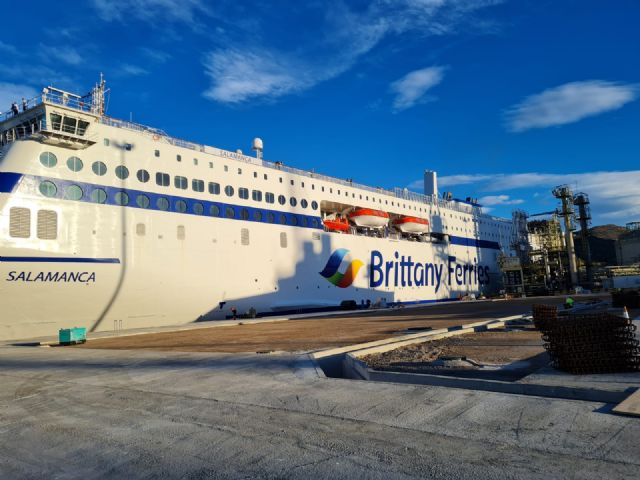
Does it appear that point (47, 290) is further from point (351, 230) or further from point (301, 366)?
point (351, 230)

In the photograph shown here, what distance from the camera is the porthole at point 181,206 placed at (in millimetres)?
22469

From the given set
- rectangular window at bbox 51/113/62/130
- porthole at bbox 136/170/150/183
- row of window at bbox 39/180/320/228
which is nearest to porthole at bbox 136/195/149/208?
row of window at bbox 39/180/320/228

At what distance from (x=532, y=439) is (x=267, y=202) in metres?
24.0

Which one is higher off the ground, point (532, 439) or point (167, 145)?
point (167, 145)

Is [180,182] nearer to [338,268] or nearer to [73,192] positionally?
[73,192]

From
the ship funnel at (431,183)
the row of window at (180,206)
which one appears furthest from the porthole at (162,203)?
the ship funnel at (431,183)

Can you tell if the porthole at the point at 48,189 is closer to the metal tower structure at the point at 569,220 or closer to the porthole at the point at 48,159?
the porthole at the point at 48,159

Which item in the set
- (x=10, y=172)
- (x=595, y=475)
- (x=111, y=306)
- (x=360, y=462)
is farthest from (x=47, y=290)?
(x=595, y=475)

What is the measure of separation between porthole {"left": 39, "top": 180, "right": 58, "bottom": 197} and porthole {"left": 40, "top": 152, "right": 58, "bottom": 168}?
30.0 inches

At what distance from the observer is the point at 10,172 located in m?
17.4

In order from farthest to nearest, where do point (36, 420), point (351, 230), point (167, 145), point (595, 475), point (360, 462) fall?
1. point (351, 230)
2. point (167, 145)
3. point (36, 420)
4. point (360, 462)
5. point (595, 475)

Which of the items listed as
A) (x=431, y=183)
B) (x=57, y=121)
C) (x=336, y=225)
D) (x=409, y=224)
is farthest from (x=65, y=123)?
(x=431, y=183)

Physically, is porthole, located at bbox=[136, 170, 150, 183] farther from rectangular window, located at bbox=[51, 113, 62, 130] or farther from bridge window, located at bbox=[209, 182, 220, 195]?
rectangular window, located at bbox=[51, 113, 62, 130]

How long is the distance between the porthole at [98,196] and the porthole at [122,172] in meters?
1.11
